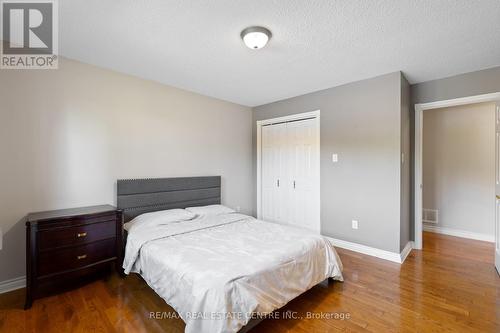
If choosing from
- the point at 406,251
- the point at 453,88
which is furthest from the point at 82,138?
the point at 453,88

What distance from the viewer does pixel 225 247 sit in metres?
2.12

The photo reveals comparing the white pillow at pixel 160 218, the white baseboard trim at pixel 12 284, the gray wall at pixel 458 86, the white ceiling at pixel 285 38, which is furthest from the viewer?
the gray wall at pixel 458 86

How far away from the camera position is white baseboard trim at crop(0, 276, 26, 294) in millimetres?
2238

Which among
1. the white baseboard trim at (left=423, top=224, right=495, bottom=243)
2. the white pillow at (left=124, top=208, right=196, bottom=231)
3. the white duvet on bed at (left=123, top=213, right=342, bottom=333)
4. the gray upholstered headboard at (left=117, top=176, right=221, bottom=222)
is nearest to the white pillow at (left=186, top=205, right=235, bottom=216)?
the white pillow at (left=124, top=208, right=196, bottom=231)

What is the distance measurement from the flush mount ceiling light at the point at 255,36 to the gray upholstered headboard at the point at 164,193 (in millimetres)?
2137

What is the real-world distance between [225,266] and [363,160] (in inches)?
97.8

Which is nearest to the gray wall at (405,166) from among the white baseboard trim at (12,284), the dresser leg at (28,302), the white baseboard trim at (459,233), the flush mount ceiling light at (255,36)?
the white baseboard trim at (459,233)

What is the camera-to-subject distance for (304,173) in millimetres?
3977

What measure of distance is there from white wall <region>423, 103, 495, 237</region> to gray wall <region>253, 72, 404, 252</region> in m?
2.03

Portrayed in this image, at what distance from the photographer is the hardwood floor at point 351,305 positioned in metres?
1.79

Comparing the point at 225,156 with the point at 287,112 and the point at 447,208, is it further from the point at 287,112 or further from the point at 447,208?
the point at 447,208

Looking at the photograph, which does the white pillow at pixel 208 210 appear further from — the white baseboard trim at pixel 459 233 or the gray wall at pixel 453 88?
the white baseboard trim at pixel 459 233

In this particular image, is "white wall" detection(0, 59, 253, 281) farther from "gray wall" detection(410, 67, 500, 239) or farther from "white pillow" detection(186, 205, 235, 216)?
"gray wall" detection(410, 67, 500, 239)

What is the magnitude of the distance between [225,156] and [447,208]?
411 centimetres
